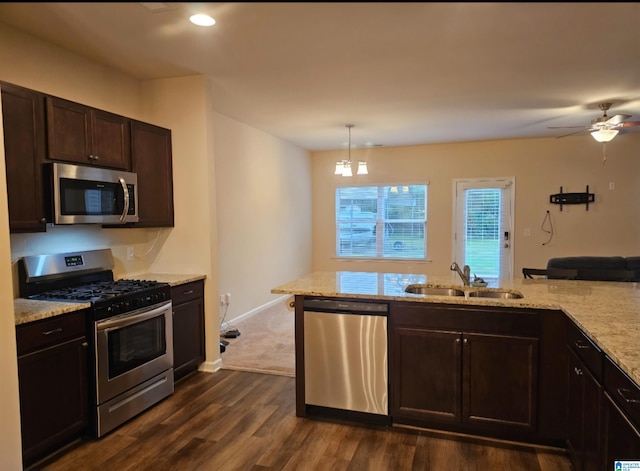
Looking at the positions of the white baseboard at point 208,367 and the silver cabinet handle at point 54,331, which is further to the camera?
the white baseboard at point 208,367

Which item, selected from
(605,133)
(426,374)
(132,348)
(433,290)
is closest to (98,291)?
(132,348)

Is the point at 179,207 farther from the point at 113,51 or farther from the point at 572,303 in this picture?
the point at 572,303

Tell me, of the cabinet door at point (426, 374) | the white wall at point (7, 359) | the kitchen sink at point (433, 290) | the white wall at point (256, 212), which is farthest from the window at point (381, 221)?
the white wall at point (7, 359)

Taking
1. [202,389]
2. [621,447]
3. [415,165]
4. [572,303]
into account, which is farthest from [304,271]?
[621,447]

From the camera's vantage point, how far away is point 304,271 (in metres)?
7.31

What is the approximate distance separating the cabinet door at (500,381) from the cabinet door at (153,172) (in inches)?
103

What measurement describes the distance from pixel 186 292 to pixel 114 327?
0.83 metres

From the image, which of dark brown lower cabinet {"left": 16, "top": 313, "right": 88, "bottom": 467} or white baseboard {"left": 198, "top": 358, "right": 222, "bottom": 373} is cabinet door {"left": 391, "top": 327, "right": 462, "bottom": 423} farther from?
dark brown lower cabinet {"left": 16, "top": 313, "right": 88, "bottom": 467}

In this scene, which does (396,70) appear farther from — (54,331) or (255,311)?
(255,311)

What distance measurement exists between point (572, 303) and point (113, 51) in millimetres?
3323

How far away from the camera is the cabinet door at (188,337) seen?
11.0ft

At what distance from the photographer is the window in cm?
705

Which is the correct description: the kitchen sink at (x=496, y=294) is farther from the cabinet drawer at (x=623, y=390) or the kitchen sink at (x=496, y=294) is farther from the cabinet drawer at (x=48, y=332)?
the cabinet drawer at (x=48, y=332)

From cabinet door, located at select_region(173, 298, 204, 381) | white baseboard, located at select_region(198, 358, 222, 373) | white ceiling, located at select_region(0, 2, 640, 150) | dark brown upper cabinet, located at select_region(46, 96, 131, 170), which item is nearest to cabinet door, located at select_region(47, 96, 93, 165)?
dark brown upper cabinet, located at select_region(46, 96, 131, 170)
